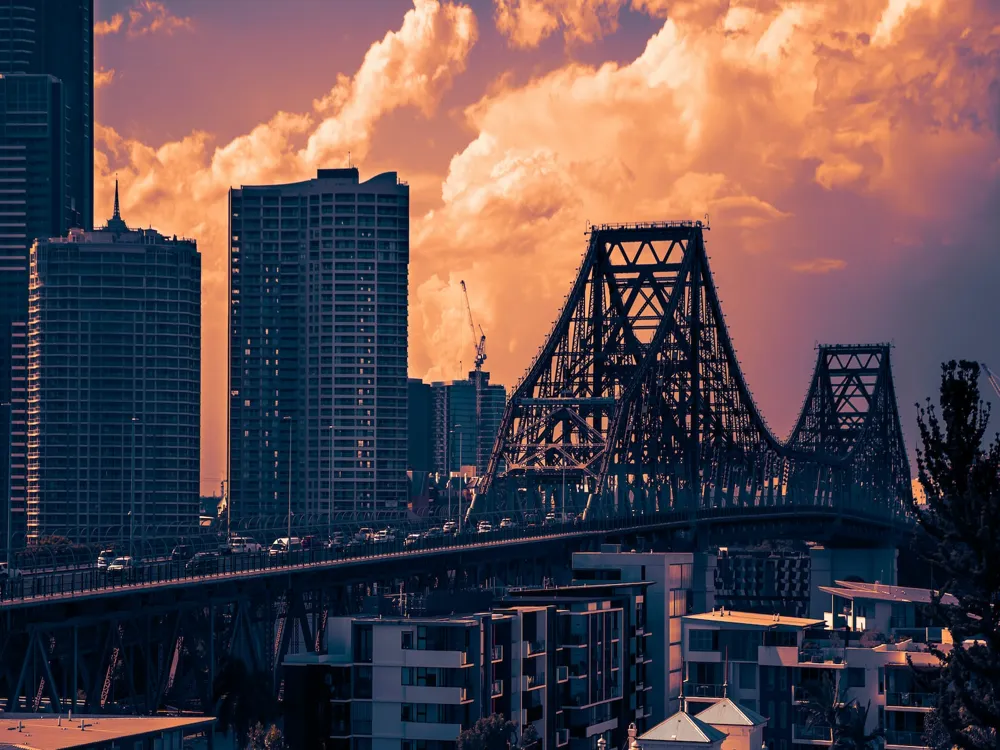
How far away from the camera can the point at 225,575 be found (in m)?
130

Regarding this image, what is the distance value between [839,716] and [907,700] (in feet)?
35.9

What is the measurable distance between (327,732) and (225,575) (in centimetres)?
2073

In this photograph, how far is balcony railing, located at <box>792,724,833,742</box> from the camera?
398 feet

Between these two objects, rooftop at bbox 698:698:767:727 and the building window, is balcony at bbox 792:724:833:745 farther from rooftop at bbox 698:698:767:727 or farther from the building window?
rooftop at bbox 698:698:767:727

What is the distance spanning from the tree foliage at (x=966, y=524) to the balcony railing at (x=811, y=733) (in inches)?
1821

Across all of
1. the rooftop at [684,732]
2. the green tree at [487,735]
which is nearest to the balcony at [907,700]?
the rooftop at [684,732]

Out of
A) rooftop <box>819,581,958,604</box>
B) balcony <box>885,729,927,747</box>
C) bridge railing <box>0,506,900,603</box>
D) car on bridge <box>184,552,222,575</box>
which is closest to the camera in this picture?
bridge railing <box>0,506,900,603</box>

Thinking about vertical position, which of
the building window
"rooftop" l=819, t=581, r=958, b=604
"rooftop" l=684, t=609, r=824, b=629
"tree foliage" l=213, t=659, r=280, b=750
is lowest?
"tree foliage" l=213, t=659, r=280, b=750

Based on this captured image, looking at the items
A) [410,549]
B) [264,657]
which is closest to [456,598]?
[264,657]

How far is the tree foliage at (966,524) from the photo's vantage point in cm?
7294

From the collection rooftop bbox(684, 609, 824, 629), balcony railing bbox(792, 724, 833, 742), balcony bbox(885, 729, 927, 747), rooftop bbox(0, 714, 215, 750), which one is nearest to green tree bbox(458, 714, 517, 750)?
rooftop bbox(0, 714, 215, 750)

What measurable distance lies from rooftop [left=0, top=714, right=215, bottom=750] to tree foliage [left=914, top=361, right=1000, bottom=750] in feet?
104

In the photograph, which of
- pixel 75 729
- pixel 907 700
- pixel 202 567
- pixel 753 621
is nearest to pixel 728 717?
pixel 907 700

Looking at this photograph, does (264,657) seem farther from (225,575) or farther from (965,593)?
(965,593)
